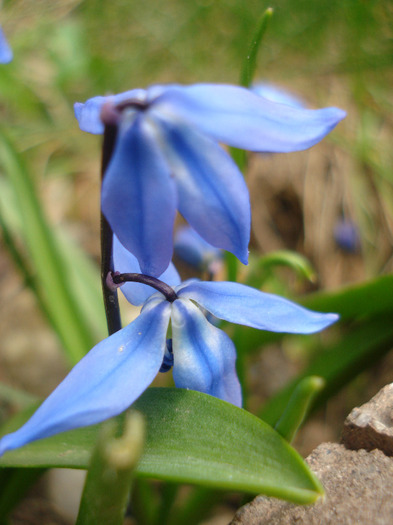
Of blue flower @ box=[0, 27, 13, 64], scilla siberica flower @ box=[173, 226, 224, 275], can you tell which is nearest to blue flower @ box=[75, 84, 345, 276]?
blue flower @ box=[0, 27, 13, 64]

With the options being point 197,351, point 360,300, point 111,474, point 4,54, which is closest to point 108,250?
point 197,351

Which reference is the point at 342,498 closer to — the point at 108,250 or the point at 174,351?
the point at 174,351

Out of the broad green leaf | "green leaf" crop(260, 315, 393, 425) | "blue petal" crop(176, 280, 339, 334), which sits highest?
"blue petal" crop(176, 280, 339, 334)

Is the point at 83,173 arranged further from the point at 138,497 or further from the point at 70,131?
the point at 138,497

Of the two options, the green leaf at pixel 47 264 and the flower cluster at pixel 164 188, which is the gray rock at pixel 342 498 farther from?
the green leaf at pixel 47 264

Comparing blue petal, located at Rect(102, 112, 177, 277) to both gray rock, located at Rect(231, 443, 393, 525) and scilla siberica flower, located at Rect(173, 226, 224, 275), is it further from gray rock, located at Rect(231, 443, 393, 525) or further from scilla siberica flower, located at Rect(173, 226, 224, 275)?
scilla siberica flower, located at Rect(173, 226, 224, 275)

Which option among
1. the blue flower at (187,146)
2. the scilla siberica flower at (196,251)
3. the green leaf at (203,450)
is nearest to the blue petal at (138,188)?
the blue flower at (187,146)

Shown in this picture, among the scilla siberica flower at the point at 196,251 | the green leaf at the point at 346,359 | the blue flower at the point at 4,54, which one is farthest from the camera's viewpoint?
the scilla siberica flower at the point at 196,251

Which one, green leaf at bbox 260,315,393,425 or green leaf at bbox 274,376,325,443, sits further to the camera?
green leaf at bbox 260,315,393,425
